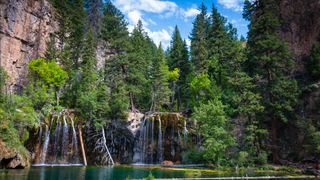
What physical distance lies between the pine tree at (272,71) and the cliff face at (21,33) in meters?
33.6

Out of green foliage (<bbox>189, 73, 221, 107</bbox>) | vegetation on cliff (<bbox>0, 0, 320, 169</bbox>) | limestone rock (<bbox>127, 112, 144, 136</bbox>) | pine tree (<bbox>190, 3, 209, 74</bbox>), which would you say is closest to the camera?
vegetation on cliff (<bbox>0, 0, 320, 169</bbox>)

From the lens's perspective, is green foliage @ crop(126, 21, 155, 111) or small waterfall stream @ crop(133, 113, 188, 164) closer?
small waterfall stream @ crop(133, 113, 188, 164)

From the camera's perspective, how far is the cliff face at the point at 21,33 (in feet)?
164

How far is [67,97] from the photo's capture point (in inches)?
1972

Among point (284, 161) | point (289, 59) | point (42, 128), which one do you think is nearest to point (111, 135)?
point (42, 128)

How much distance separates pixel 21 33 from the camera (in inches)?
2084

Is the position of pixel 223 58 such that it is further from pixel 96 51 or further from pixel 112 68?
pixel 96 51

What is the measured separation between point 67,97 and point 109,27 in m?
Answer: 13.0

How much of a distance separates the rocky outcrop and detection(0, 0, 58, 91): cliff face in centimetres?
1937

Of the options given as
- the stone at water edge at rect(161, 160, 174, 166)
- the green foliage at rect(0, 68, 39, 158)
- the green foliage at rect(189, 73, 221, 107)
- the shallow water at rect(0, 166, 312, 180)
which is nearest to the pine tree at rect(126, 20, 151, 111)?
the green foliage at rect(189, 73, 221, 107)

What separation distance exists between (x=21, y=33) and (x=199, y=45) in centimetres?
2883

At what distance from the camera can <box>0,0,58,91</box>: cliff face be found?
1969 inches

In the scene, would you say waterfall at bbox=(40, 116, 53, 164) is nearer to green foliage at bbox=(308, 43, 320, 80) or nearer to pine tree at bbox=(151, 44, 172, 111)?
pine tree at bbox=(151, 44, 172, 111)

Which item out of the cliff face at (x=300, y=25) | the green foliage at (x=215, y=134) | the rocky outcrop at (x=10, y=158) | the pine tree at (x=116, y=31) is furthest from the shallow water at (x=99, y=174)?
the pine tree at (x=116, y=31)
